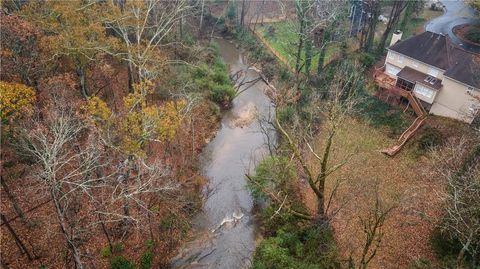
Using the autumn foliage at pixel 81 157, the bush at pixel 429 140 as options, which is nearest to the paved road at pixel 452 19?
the bush at pixel 429 140

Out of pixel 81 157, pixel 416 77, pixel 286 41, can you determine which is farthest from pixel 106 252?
pixel 286 41

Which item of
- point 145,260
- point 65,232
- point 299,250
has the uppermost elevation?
point 65,232

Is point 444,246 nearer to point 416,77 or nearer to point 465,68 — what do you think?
point 465,68

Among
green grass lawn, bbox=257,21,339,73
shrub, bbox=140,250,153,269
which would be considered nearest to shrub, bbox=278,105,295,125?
green grass lawn, bbox=257,21,339,73

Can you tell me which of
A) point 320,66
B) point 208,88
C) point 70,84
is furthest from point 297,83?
point 70,84

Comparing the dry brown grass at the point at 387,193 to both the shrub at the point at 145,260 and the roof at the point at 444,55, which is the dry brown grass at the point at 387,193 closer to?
the roof at the point at 444,55

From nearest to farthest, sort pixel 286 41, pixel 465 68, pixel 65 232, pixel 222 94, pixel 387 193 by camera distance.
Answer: pixel 65 232 → pixel 387 193 → pixel 465 68 → pixel 222 94 → pixel 286 41

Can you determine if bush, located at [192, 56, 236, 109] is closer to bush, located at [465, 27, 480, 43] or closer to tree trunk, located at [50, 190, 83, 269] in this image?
tree trunk, located at [50, 190, 83, 269]

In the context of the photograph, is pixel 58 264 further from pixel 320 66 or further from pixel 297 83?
pixel 320 66
